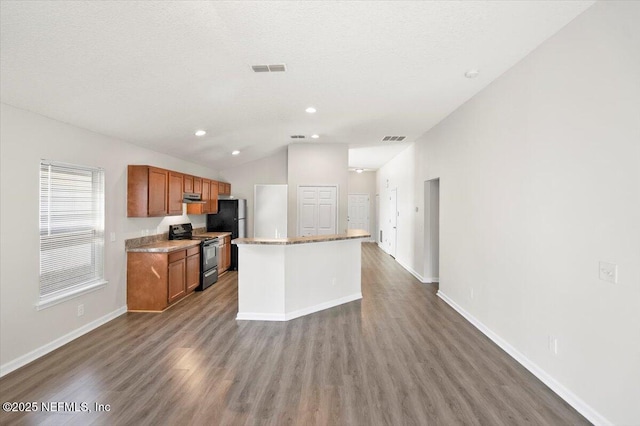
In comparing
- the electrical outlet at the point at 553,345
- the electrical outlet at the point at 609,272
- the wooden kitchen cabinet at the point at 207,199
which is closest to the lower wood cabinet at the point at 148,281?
the wooden kitchen cabinet at the point at 207,199

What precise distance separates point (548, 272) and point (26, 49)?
4.54 metres

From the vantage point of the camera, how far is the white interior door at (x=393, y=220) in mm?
8148

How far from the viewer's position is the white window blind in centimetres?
309

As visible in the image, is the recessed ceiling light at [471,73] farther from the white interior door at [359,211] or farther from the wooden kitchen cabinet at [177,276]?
the white interior door at [359,211]

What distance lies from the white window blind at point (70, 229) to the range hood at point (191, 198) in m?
1.55

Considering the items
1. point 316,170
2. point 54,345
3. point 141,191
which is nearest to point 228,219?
point 316,170

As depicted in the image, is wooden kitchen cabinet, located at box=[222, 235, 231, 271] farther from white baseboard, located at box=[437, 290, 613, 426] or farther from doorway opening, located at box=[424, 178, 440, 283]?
white baseboard, located at box=[437, 290, 613, 426]

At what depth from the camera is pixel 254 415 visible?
6.85 feet

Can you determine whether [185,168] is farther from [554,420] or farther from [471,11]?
[554,420]

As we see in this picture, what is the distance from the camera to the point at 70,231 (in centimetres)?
337

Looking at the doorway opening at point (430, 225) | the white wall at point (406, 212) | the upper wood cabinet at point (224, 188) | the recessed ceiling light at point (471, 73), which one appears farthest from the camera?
the upper wood cabinet at point (224, 188)

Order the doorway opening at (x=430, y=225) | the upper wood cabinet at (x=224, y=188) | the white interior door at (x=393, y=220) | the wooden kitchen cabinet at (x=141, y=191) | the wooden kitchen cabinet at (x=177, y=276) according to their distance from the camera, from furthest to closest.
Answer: the white interior door at (x=393, y=220) → the upper wood cabinet at (x=224, y=188) → the doorway opening at (x=430, y=225) → the wooden kitchen cabinet at (x=177, y=276) → the wooden kitchen cabinet at (x=141, y=191)

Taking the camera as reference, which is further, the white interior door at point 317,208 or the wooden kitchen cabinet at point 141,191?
the white interior door at point 317,208

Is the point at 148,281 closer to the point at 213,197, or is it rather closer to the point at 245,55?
the point at 213,197
